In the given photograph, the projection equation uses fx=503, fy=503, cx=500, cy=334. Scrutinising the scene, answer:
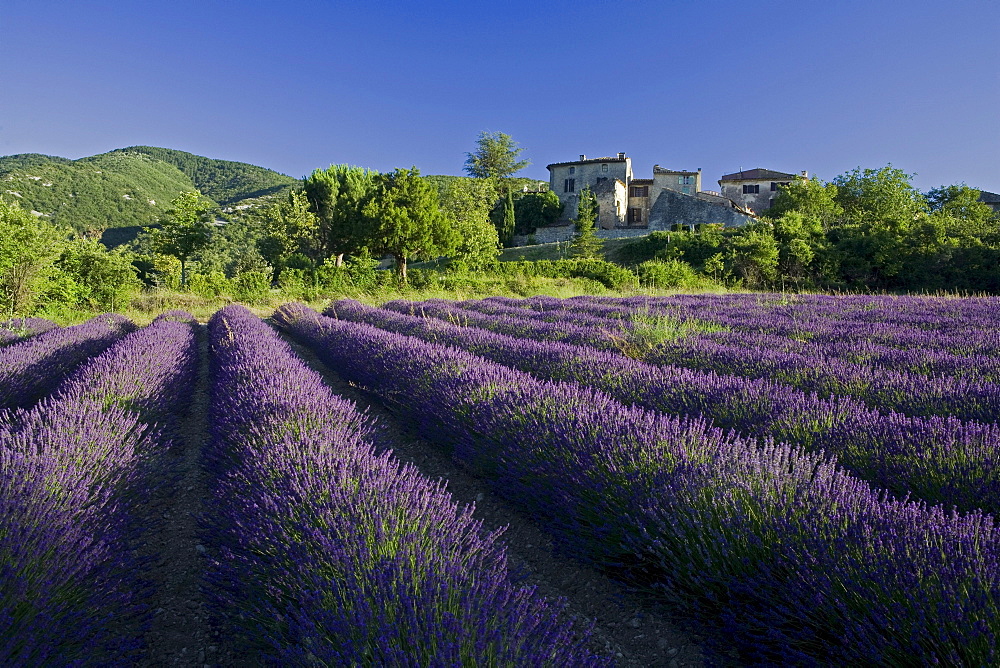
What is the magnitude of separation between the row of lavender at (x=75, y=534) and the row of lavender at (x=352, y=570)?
30cm

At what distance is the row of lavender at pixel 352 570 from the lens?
113 cm

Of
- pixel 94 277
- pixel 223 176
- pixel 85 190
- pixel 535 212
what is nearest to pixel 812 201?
pixel 535 212

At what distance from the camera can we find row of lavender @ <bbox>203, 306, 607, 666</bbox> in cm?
113

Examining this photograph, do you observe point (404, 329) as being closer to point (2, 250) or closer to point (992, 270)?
point (2, 250)

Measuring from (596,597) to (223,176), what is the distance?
103770 mm

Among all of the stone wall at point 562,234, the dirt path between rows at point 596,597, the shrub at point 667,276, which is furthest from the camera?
the stone wall at point 562,234

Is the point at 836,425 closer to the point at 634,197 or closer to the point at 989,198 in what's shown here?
the point at 634,197

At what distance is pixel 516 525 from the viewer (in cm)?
259

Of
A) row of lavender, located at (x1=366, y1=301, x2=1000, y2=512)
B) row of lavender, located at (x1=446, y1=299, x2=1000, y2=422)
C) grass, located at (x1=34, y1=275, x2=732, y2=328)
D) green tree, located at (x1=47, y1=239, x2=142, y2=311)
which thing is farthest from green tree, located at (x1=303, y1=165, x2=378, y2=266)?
row of lavender, located at (x1=366, y1=301, x2=1000, y2=512)

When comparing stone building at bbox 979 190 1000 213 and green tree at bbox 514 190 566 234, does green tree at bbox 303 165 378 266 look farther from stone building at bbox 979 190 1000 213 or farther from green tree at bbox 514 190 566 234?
stone building at bbox 979 190 1000 213

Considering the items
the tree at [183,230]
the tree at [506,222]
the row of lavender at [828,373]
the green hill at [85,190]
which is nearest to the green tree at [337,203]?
the tree at [183,230]

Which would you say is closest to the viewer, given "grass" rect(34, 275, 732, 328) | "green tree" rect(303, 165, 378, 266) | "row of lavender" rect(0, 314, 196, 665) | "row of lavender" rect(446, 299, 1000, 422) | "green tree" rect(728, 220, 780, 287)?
"row of lavender" rect(0, 314, 196, 665)

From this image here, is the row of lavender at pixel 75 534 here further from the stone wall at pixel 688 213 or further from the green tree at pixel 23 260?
the stone wall at pixel 688 213

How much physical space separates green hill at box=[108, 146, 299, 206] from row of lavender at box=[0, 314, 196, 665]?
7778 cm
